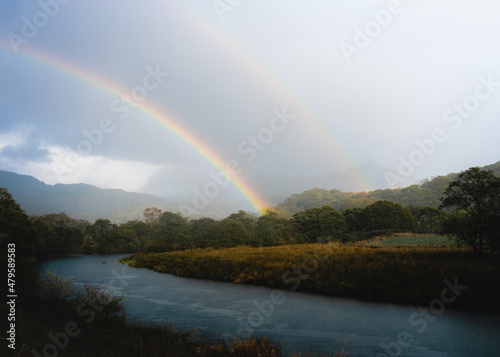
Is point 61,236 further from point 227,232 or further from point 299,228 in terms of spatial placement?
point 299,228

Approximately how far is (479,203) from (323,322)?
18926 mm

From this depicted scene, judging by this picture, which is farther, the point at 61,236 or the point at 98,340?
the point at 61,236

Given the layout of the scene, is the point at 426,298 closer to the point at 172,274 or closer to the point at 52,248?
the point at 172,274

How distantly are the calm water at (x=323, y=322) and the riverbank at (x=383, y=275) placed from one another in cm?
155

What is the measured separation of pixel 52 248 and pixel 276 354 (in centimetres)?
9944

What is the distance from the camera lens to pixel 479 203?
25.2m

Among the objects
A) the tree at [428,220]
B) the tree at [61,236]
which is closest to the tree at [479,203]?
the tree at [428,220]

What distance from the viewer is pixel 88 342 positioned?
11.0 m

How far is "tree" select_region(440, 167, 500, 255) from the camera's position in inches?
958

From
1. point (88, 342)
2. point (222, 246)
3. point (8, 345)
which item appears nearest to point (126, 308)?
point (88, 342)

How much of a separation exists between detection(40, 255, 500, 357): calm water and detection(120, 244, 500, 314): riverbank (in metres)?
1.55

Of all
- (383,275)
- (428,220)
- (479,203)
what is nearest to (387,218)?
(428,220)

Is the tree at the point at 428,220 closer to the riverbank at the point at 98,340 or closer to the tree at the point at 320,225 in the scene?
the tree at the point at 320,225

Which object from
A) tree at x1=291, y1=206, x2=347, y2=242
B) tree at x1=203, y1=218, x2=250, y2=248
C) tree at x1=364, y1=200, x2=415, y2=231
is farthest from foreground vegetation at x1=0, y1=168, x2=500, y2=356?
tree at x1=364, y1=200, x2=415, y2=231
